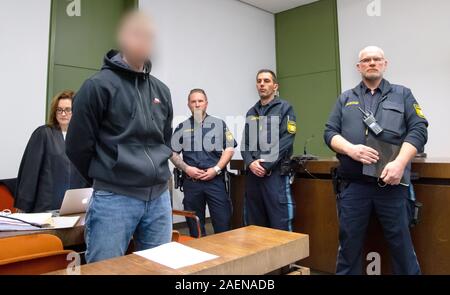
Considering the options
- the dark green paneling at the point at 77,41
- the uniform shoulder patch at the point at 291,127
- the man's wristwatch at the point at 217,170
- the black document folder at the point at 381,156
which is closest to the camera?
the black document folder at the point at 381,156

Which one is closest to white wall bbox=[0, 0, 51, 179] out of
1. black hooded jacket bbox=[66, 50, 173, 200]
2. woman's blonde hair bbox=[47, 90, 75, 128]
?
woman's blonde hair bbox=[47, 90, 75, 128]

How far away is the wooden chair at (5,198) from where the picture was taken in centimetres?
236

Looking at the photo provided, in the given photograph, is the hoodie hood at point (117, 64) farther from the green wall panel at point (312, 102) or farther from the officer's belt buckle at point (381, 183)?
the green wall panel at point (312, 102)

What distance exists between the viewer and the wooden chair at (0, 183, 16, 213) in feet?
7.73

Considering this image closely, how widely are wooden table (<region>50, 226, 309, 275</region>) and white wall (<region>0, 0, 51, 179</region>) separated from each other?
8.68ft

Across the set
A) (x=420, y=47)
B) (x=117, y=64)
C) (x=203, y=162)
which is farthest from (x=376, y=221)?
(x=420, y=47)

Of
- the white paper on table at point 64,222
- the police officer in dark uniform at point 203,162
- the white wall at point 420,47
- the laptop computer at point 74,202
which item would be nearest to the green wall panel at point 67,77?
the police officer in dark uniform at point 203,162

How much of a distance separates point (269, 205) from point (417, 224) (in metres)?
0.95

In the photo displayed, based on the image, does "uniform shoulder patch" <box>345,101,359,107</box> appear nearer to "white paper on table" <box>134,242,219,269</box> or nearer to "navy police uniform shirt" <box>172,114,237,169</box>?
"navy police uniform shirt" <box>172,114,237,169</box>

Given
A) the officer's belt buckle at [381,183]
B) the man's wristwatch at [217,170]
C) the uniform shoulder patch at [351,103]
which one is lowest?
the officer's belt buckle at [381,183]

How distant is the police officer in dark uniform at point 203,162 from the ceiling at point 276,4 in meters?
2.59

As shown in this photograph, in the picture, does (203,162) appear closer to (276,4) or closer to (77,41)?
(77,41)

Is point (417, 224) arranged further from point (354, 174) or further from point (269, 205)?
point (269, 205)

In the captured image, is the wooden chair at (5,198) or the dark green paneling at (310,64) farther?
the dark green paneling at (310,64)
